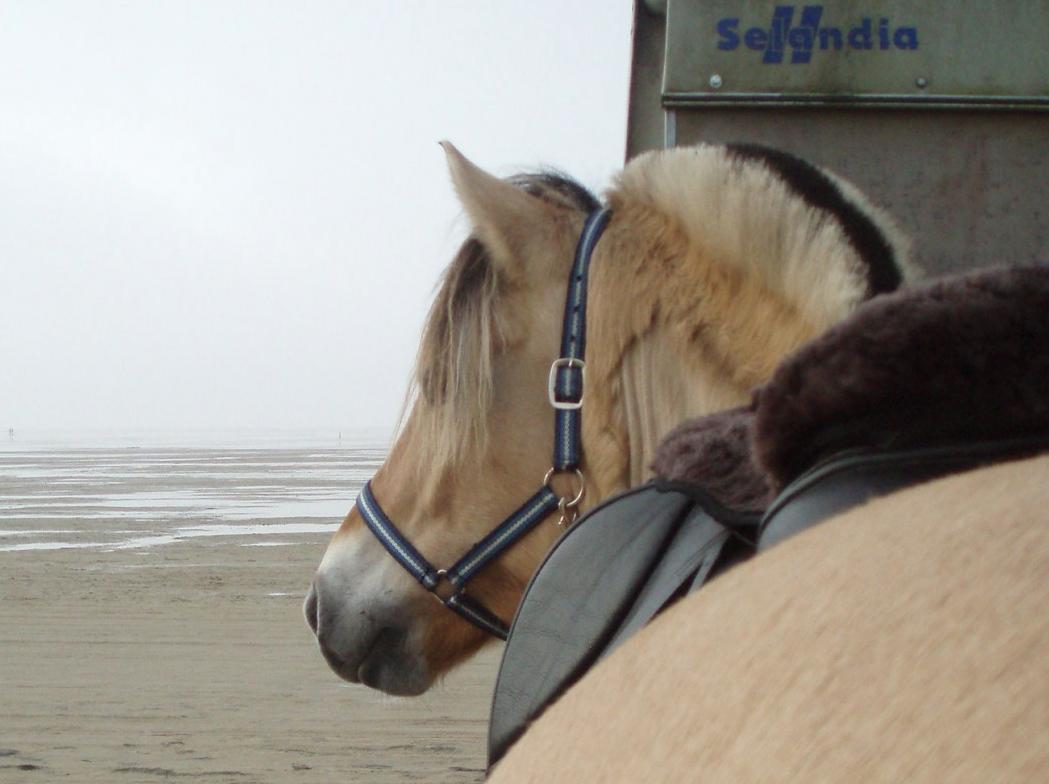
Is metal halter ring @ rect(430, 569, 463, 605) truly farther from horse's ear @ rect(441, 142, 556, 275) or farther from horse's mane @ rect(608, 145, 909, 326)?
horse's mane @ rect(608, 145, 909, 326)

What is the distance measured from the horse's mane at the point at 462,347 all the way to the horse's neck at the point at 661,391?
0.85 feet

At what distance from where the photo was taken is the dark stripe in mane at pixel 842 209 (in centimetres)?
170

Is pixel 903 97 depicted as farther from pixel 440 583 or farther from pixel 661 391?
pixel 440 583

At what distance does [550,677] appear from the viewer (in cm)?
124

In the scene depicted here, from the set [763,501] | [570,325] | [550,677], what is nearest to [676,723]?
[763,501]

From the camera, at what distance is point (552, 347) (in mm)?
1896

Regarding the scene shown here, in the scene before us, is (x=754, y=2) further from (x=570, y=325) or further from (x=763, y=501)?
(x=763, y=501)

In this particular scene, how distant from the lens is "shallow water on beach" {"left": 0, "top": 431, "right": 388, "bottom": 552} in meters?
14.0

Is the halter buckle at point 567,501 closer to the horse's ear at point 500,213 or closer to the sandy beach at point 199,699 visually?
the horse's ear at point 500,213

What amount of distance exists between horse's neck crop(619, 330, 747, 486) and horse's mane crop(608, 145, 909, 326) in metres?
0.17

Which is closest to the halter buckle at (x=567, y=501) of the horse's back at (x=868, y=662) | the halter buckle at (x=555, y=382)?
the halter buckle at (x=555, y=382)

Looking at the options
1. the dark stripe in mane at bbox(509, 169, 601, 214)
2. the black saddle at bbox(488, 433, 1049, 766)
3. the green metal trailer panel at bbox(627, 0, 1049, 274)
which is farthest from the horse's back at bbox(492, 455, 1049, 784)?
the green metal trailer panel at bbox(627, 0, 1049, 274)

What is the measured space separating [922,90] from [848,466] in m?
2.27

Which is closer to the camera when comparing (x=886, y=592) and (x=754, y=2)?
Result: (x=886, y=592)
